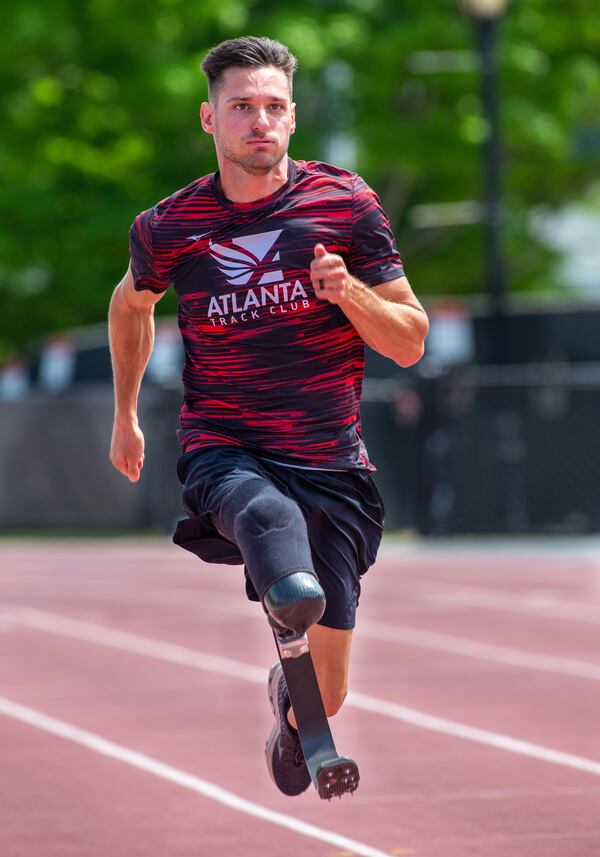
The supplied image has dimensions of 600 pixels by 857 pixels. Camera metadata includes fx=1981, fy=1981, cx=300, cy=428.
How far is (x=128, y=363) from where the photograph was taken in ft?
19.4

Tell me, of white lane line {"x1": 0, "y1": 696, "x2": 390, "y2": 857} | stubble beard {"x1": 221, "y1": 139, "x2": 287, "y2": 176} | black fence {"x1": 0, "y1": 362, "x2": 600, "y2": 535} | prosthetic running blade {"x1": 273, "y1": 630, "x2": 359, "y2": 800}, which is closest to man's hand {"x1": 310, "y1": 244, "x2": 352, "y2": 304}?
stubble beard {"x1": 221, "y1": 139, "x2": 287, "y2": 176}

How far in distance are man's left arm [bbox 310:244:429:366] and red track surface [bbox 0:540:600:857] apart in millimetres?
1676

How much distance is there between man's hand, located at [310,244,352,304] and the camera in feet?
16.5

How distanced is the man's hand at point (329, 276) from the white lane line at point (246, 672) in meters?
3.22

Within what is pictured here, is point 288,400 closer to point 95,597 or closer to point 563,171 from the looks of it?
point 95,597

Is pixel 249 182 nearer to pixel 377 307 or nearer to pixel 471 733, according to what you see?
pixel 377 307

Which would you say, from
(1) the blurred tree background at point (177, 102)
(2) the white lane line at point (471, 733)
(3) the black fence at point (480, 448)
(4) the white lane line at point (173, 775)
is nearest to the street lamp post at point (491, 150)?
(3) the black fence at point (480, 448)

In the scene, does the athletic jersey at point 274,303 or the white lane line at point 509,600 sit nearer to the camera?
the athletic jersey at point 274,303

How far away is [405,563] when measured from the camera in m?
19.2

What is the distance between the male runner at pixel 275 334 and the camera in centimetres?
542

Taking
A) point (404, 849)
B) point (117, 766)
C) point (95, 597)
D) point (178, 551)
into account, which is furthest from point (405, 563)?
point (404, 849)

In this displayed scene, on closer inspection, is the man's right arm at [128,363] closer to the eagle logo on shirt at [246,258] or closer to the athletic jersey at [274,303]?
the athletic jersey at [274,303]

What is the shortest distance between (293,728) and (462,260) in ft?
90.7

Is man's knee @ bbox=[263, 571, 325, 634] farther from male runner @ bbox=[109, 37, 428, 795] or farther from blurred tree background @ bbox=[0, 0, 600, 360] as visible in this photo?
blurred tree background @ bbox=[0, 0, 600, 360]
